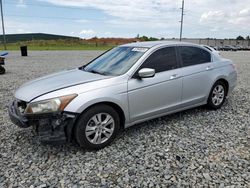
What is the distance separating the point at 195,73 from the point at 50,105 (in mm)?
2872

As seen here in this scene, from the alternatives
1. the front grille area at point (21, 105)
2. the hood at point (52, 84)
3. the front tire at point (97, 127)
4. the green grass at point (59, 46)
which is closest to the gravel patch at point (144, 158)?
the front tire at point (97, 127)

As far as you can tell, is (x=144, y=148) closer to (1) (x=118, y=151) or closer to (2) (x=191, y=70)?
(1) (x=118, y=151)

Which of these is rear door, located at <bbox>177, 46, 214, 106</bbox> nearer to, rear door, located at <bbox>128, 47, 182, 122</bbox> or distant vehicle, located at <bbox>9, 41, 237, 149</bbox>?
distant vehicle, located at <bbox>9, 41, 237, 149</bbox>

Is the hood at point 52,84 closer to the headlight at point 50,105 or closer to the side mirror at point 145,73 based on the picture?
the headlight at point 50,105

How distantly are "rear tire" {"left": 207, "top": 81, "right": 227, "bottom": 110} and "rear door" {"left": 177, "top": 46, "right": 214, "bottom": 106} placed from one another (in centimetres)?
24

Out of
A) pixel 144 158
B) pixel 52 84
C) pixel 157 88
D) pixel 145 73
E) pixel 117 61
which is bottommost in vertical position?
pixel 144 158

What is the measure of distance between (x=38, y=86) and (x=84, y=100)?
904 millimetres

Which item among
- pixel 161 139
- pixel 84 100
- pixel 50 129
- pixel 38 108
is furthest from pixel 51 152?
pixel 161 139

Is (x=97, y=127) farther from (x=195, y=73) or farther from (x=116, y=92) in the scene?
(x=195, y=73)

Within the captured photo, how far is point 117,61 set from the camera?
436cm

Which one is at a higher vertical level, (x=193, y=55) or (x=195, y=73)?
(x=193, y=55)

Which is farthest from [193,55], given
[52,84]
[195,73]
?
[52,84]

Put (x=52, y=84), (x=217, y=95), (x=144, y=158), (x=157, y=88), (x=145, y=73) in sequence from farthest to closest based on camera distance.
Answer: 1. (x=217, y=95)
2. (x=157, y=88)
3. (x=145, y=73)
4. (x=52, y=84)
5. (x=144, y=158)

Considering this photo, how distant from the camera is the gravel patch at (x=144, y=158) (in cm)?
293
